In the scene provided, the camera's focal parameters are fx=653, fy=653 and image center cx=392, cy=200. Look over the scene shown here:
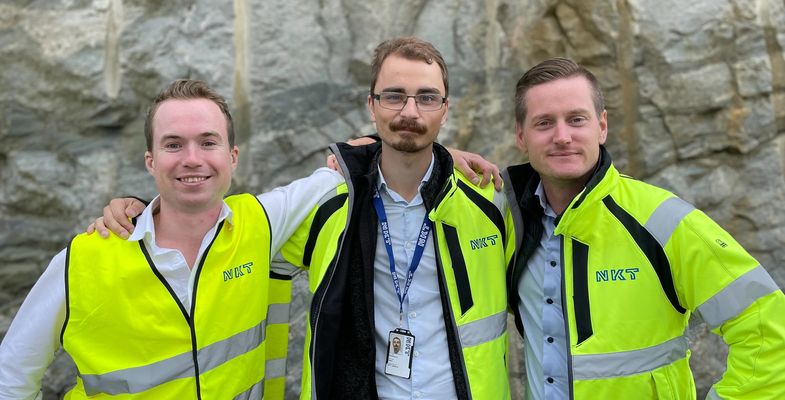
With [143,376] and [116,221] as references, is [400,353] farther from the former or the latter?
[116,221]

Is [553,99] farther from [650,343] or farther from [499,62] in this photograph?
[499,62]

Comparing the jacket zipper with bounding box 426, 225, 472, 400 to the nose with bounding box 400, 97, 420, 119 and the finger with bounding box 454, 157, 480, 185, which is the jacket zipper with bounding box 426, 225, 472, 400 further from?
the nose with bounding box 400, 97, 420, 119

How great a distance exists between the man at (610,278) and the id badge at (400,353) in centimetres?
50

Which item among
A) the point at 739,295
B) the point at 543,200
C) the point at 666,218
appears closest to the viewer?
the point at 739,295

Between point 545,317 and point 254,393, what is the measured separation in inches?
45.0

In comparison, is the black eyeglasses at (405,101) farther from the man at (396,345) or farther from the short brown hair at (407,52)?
the man at (396,345)

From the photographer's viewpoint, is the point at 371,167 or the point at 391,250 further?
the point at 371,167

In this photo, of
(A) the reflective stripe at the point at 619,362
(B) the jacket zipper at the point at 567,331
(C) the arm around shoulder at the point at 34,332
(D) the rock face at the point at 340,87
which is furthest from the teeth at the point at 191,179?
(D) the rock face at the point at 340,87

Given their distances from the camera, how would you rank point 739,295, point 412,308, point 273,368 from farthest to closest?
point 273,368, point 412,308, point 739,295

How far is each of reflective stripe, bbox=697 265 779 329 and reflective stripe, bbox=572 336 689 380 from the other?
23 cm

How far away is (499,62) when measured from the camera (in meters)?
4.55

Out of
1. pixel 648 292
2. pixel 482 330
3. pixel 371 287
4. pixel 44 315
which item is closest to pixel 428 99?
pixel 371 287

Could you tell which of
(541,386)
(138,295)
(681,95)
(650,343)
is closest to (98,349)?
(138,295)

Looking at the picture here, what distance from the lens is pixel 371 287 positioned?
2482 mm
